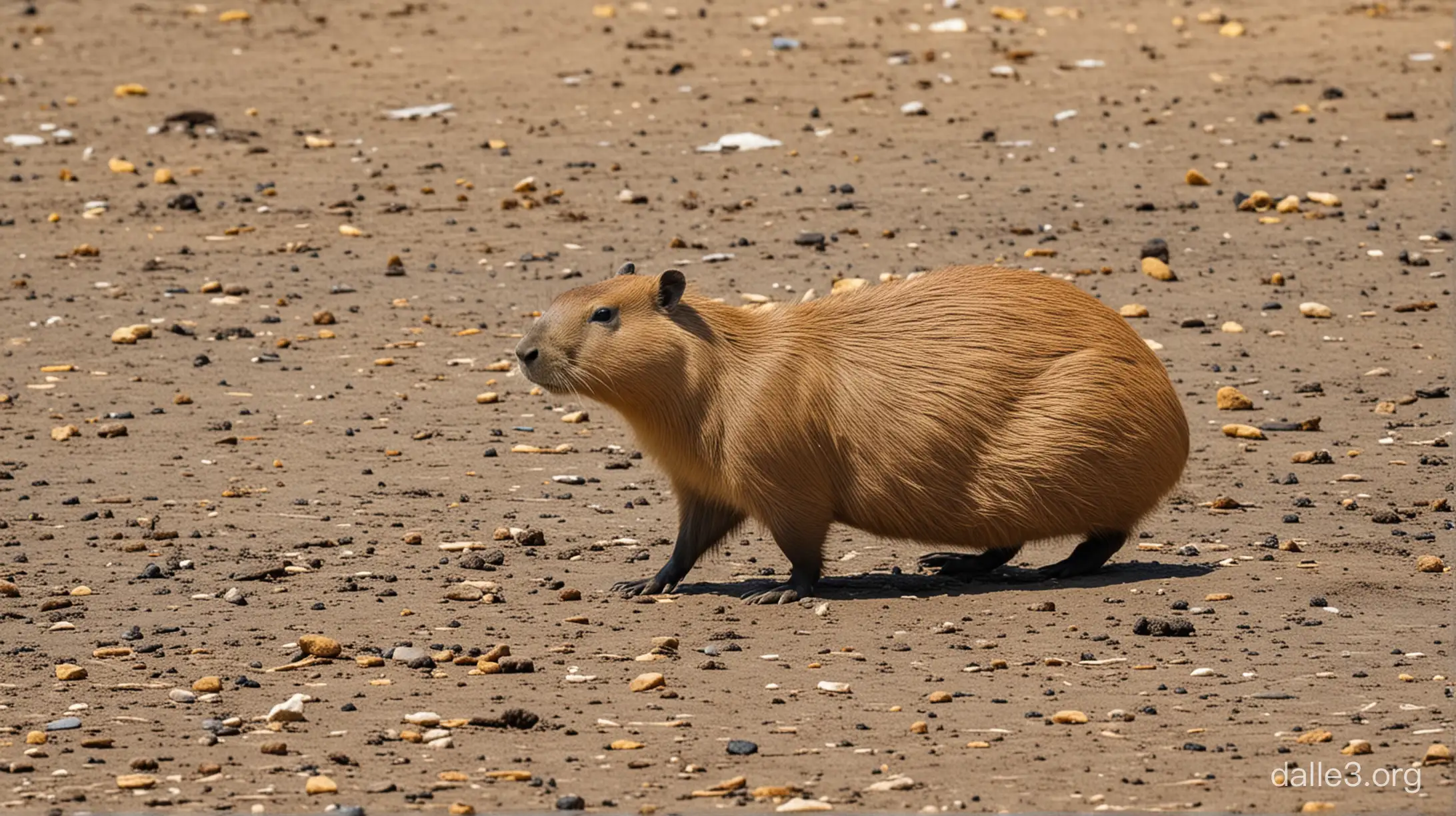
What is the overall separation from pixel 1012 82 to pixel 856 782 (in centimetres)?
1042

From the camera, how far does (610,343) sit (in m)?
6.72

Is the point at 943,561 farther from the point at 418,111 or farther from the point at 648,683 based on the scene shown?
the point at 418,111

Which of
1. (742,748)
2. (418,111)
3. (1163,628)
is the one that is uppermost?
(418,111)

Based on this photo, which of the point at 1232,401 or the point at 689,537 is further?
the point at 1232,401

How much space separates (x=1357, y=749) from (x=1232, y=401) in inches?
177

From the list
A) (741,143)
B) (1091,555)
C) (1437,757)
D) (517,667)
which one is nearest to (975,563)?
(1091,555)

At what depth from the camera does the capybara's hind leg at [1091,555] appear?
22.8 feet

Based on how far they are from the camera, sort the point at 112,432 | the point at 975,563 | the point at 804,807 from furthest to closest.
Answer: the point at 112,432 < the point at 975,563 < the point at 804,807

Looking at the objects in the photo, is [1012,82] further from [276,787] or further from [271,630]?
[276,787]

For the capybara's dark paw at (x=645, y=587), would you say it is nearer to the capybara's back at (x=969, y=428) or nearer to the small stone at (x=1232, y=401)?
the capybara's back at (x=969, y=428)

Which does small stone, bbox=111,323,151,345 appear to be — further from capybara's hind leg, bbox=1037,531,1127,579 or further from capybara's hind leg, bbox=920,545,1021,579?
capybara's hind leg, bbox=1037,531,1127,579

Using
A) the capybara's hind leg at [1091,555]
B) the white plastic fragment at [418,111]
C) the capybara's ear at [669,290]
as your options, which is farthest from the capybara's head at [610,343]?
the white plastic fragment at [418,111]

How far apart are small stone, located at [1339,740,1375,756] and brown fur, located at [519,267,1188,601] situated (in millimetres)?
1982

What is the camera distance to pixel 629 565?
7.32 meters
